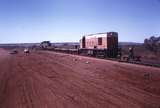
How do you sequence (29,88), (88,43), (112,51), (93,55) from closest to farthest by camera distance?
1. (29,88)
2. (112,51)
3. (93,55)
4. (88,43)

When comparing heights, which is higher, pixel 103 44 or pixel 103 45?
pixel 103 44

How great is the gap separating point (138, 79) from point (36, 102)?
28.8 feet

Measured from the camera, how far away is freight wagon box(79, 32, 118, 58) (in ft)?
113

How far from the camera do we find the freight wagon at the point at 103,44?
1359 inches

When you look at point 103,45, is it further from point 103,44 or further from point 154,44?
point 154,44

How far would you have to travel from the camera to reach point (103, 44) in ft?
116

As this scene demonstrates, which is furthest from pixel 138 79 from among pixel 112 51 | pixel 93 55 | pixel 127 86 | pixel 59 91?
pixel 93 55

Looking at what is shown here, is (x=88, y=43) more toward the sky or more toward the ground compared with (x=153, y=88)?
more toward the sky

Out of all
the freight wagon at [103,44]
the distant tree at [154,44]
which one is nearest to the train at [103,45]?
the freight wagon at [103,44]

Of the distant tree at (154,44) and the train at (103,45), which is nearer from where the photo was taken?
the train at (103,45)

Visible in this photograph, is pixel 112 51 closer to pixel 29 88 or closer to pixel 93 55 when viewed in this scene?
pixel 93 55

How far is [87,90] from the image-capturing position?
13.5 m

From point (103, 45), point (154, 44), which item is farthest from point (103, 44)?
point (154, 44)

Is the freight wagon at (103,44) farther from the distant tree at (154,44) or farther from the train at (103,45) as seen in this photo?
the distant tree at (154,44)
